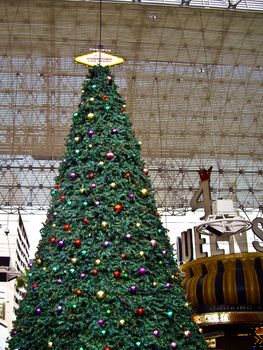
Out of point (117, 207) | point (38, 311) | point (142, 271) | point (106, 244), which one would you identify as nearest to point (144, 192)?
point (117, 207)

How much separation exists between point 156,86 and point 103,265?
1650cm

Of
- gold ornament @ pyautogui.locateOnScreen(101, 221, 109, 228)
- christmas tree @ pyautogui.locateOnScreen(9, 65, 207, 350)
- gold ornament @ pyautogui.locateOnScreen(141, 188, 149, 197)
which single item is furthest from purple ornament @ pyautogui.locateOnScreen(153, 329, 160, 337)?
gold ornament @ pyautogui.locateOnScreen(141, 188, 149, 197)

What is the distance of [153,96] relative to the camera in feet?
67.9

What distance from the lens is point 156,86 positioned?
20.2 metres

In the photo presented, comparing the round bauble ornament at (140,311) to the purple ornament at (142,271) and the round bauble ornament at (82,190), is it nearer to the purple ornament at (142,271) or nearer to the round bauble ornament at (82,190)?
the purple ornament at (142,271)

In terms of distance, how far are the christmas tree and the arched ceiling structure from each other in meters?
11.1

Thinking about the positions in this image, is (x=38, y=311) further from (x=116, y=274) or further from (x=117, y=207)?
(x=117, y=207)

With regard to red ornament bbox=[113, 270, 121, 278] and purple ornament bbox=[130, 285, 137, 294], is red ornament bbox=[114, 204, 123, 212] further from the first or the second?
purple ornament bbox=[130, 285, 137, 294]

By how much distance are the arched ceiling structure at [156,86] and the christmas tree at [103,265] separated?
36.4 ft

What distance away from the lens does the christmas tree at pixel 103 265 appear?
418 centimetres

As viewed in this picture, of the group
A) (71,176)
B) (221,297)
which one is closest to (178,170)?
(221,297)

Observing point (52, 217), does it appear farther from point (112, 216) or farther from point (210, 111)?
point (210, 111)

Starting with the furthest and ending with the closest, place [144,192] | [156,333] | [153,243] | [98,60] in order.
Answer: [98,60]
[144,192]
[153,243]
[156,333]

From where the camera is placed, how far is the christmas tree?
418cm
